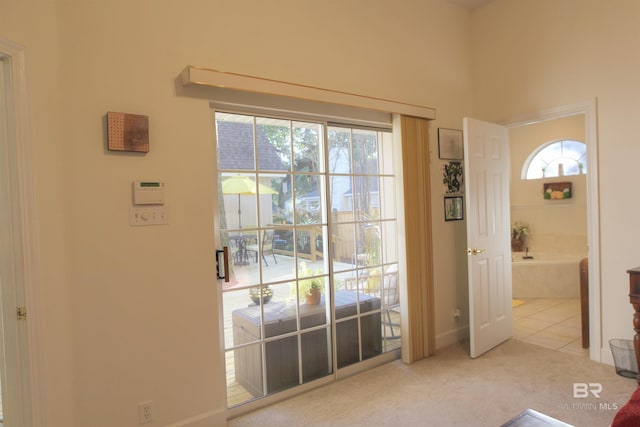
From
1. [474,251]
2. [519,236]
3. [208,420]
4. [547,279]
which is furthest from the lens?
[519,236]

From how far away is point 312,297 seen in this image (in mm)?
2789

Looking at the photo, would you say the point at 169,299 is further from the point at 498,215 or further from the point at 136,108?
the point at 498,215

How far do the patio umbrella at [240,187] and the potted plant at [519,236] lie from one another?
16.2 ft

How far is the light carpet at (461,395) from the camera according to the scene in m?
2.32

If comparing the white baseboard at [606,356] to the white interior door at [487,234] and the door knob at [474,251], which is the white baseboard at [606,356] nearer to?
the white interior door at [487,234]

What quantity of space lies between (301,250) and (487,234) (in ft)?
5.66

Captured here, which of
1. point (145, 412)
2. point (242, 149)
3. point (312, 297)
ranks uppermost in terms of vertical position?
point (242, 149)

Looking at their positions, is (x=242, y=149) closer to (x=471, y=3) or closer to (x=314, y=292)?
(x=314, y=292)

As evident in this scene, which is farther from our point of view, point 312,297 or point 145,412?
point 312,297

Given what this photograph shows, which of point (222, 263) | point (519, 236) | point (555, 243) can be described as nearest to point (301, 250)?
point (222, 263)

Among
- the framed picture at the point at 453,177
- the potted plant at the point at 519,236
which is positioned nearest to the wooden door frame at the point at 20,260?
the framed picture at the point at 453,177

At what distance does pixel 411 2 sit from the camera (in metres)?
3.30

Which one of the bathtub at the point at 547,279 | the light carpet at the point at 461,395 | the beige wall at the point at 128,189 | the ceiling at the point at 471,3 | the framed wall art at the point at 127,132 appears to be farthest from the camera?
the bathtub at the point at 547,279

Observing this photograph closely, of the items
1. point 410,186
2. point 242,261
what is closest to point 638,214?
point 410,186
